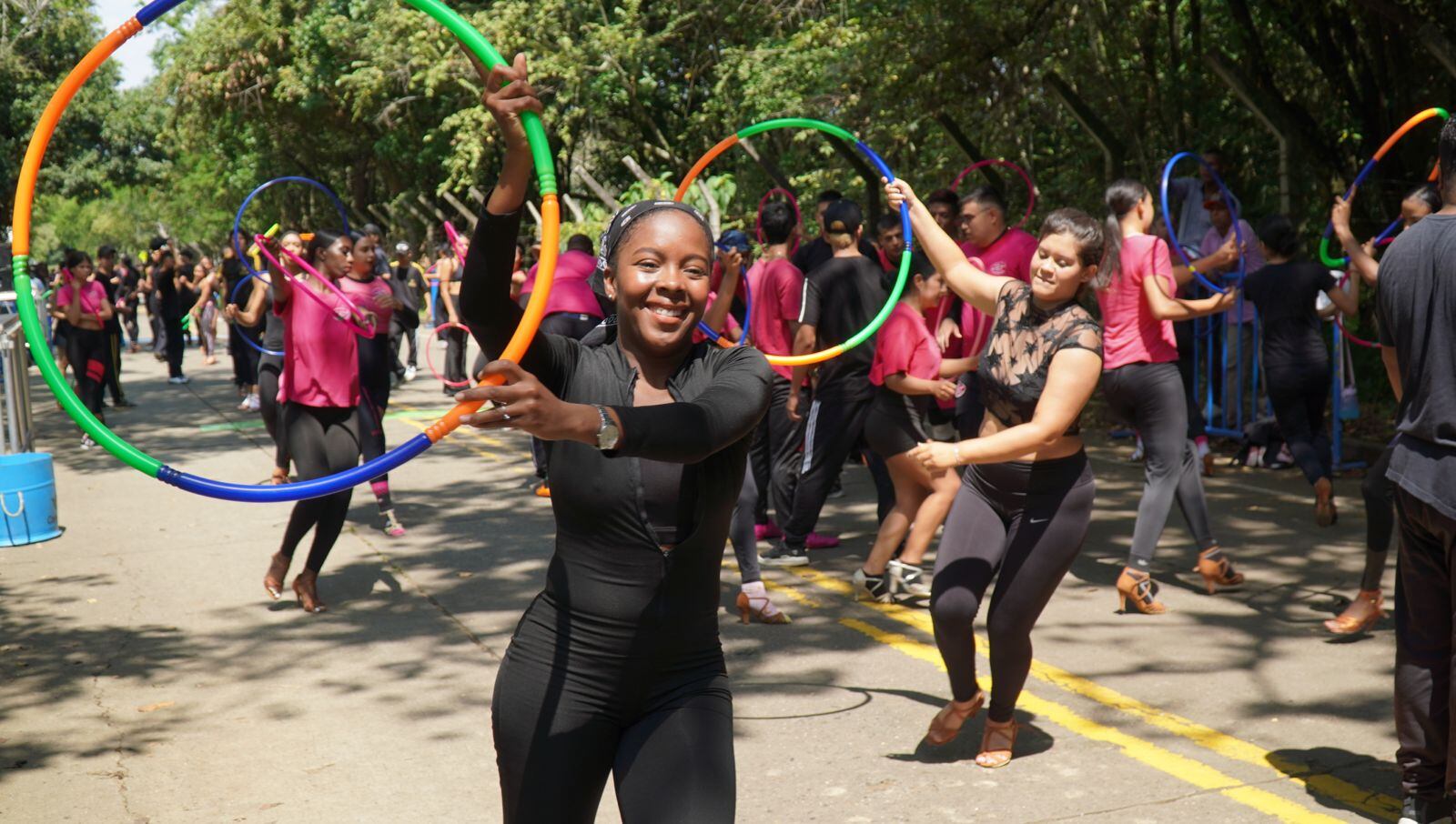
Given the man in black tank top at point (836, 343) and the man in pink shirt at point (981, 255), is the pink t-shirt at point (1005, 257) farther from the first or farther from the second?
the man in black tank top at point (836, 343)

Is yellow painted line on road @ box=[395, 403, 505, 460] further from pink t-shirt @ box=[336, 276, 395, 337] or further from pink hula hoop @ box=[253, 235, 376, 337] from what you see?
pink hula hoop @ box=[253, 235, 376, 337]

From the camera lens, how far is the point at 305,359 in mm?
7723

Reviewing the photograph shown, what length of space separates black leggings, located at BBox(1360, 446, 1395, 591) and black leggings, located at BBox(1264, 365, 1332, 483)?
235 centimetres

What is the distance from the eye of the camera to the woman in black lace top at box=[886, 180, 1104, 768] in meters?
4.84

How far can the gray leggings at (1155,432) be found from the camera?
275 inches

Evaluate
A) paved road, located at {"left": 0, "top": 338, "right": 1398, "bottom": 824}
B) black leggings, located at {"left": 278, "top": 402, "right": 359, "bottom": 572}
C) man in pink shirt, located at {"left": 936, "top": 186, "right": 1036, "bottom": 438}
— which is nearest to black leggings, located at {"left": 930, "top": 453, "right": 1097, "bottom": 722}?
paved road, located at {"left": 0, "top": 338, "right": 1398, "bottom": 824}

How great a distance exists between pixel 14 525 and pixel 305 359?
3.36m

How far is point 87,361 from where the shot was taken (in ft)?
51.9

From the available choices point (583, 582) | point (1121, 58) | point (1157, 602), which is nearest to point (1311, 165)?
point (1121, 58)

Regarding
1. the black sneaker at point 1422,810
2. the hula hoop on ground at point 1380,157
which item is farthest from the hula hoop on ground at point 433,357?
the hula hoop on ground at point 1380,157

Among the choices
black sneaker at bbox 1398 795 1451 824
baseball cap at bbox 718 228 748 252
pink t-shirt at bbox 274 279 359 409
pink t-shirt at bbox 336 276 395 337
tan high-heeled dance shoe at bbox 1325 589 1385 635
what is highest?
baseball cap at bbox 718 228 748 252

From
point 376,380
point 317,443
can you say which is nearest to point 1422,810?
point 317,443

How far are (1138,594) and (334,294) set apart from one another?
463 cm

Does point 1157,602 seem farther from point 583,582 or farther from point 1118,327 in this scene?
point 583,582
